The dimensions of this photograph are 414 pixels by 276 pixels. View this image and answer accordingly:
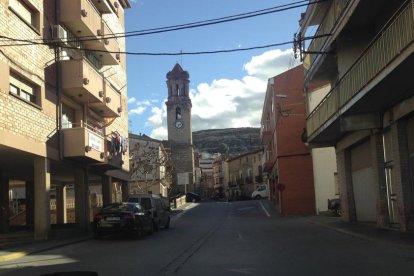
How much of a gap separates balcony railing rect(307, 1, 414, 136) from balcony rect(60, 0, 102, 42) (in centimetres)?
1135

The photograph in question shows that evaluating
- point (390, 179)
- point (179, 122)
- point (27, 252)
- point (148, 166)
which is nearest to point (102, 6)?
point (27, 252)

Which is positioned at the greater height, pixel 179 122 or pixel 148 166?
pixel 179 122

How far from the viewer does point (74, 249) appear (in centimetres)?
1794

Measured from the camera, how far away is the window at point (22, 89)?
20.4 meters

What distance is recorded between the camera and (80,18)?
25234mm

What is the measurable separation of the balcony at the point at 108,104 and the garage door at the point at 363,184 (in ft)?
41.0

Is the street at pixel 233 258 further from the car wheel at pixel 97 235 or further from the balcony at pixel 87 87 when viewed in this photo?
the balcony at pixel 87 87

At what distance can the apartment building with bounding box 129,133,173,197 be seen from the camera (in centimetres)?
5441

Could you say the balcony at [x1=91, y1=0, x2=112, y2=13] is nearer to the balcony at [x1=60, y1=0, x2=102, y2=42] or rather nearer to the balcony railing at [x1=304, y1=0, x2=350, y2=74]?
the balcony at [x1=60, y1=0, x2=102, y2=42]

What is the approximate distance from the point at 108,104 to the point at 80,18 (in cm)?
560

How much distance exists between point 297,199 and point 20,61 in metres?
25.7

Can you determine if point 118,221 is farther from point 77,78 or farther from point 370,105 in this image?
point 370,105

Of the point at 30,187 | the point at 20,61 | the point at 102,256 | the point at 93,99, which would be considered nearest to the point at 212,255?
the point at 102,256

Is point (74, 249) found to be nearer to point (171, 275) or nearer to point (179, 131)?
point (171, 275)
